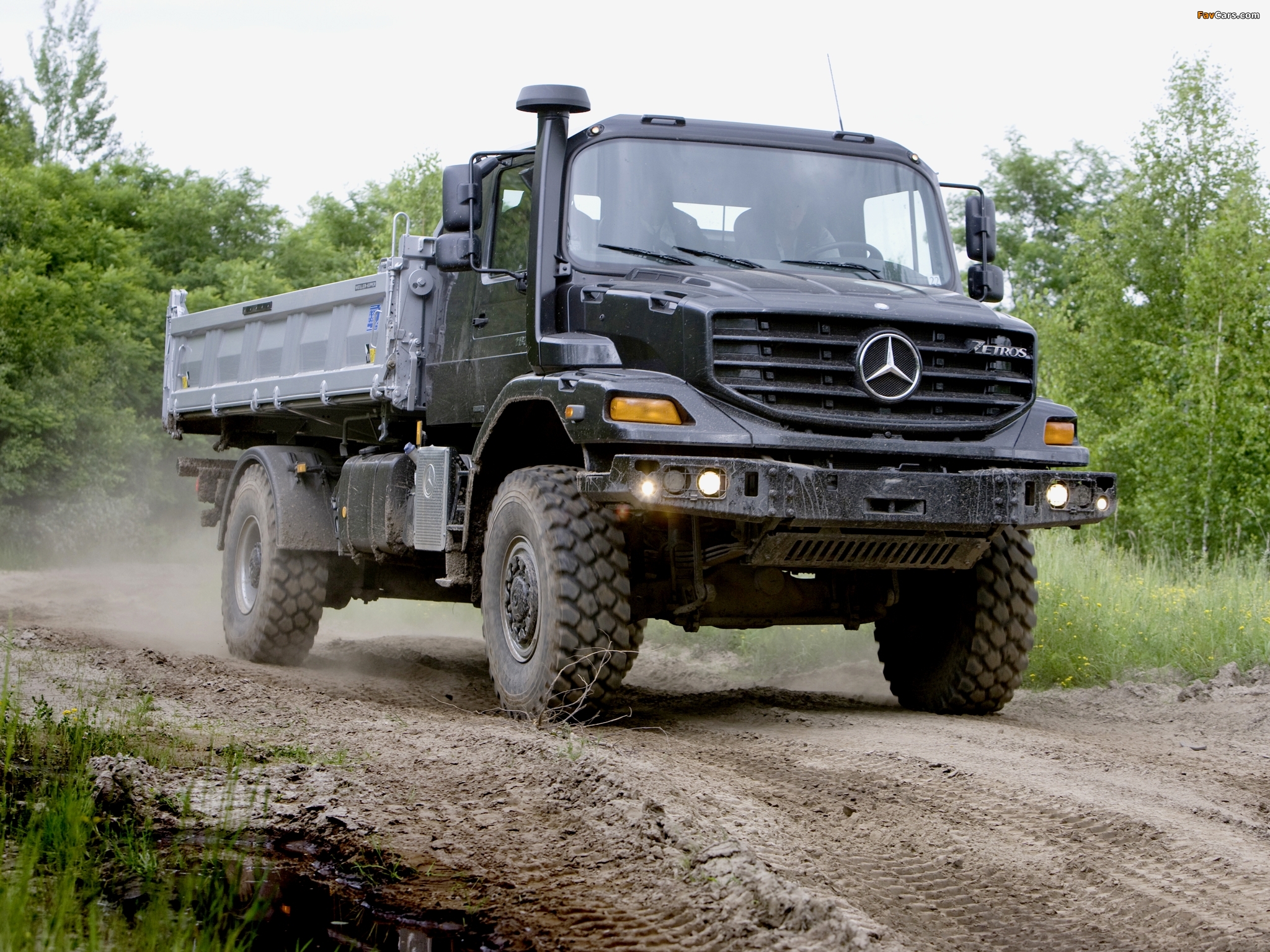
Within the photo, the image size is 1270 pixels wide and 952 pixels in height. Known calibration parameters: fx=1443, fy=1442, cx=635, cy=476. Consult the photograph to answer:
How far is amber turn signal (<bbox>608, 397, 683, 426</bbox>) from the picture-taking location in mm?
6191

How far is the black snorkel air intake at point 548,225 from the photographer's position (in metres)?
6.99

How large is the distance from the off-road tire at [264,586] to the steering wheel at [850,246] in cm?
427

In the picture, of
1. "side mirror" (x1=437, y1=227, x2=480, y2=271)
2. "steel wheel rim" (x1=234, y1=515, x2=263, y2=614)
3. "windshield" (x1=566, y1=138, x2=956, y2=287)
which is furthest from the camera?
"steel wheel rim" (x1=234, y1=515, x2=263, y2=614)

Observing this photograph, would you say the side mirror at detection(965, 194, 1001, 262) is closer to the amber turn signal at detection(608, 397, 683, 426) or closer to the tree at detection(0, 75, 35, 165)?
the amber turn signal at detection(608, 397, 683, 426)

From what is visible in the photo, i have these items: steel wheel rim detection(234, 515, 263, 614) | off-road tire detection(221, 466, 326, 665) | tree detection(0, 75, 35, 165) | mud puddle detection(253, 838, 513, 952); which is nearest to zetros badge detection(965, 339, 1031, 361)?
mud puddle detection(253, 838, 513, 952)

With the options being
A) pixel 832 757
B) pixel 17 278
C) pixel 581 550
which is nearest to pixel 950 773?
pixel 832 757

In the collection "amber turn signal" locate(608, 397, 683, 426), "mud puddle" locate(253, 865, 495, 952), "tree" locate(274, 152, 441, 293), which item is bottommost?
"mud puddle" locate(253, 865, 495, 952)

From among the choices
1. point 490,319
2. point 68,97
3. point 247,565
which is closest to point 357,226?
point 68,97

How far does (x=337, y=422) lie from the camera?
31.8ft

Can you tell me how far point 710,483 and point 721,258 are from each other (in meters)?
1.52

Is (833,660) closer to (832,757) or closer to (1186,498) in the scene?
(832,757)

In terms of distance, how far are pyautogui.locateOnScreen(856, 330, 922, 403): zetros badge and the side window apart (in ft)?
6.12

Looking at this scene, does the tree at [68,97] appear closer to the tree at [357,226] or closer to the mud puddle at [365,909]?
the tree at [357,226]

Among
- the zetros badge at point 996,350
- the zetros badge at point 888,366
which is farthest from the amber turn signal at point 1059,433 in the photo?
the zetros badge at point 888,366
